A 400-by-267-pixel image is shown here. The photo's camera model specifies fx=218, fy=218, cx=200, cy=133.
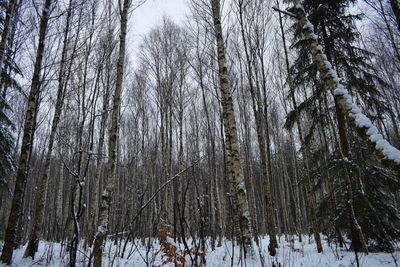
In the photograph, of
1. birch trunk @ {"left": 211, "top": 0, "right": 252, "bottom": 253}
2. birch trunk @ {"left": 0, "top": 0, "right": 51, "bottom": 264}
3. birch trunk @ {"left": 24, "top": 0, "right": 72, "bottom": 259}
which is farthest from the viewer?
birch trunk @ {"left": 24, "top": 0, "right": 72, "bottom": 259}

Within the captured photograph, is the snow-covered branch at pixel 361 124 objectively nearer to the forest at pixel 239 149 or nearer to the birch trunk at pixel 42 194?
the forest at pixel 239 149

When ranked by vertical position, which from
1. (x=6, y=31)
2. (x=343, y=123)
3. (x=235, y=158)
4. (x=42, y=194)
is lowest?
(x=42, y=194)

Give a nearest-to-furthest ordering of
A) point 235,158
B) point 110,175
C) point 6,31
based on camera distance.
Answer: point 110,175 → point 6,31 → point 235,158

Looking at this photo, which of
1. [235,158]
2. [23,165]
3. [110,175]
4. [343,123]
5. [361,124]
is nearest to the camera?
[361,124]

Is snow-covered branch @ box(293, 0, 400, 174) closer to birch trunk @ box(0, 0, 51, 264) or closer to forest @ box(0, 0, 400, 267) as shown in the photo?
forest @ box(0, 0, 400, 267)

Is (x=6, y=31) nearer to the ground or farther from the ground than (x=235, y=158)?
farther from the ground

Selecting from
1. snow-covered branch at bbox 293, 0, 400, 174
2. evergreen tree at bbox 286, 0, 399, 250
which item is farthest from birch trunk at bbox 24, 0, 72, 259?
evergreen tree at bbox 286, 0, 399, 250

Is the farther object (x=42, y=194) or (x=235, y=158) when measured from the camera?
(x=42, y=194)

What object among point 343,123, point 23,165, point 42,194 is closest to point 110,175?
point 23,165

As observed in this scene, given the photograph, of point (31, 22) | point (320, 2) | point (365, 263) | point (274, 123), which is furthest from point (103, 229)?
point (274, 123)

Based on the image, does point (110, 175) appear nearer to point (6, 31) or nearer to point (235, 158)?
point (235, 158)

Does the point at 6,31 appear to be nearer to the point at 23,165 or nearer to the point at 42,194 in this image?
the point at 23,165

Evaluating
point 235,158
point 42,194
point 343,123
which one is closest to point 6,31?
point 42,194

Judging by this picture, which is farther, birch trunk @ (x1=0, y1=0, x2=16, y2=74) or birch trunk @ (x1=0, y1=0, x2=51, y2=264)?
birch trunk @ (x1=0, y1=0, x2=16, y2=74)
